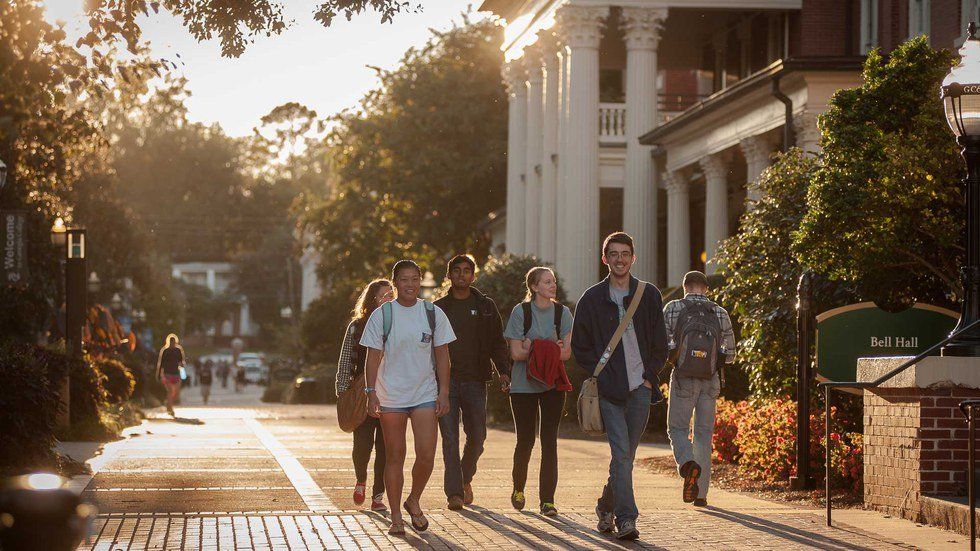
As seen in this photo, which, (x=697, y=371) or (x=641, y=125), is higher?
(x=641, y=125)

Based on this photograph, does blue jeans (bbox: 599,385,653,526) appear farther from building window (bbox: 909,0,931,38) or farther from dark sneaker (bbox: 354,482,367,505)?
building window (bbox: 909,0,931,38)

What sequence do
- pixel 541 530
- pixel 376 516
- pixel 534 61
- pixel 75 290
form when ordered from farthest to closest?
pixel 534 61 → pixel 75 290 → pixel 376 516 → pixel 541 530

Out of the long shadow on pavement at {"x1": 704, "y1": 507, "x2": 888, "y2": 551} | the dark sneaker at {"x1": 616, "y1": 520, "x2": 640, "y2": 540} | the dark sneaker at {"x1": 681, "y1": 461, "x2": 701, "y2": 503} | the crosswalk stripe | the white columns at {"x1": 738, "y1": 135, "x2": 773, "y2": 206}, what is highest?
the white columns at {"x1": 738, "y1": 135, "x2": 773, "y2": 206}

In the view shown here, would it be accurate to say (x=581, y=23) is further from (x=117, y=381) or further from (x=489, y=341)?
(x=489, y=341)

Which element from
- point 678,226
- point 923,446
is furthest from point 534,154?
point 923,446

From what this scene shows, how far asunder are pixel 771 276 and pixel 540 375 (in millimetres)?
4649

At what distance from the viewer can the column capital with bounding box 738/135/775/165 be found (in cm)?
2844

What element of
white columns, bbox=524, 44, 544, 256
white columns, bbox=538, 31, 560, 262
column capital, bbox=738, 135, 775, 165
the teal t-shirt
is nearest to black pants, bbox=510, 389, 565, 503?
the teal t-shirt

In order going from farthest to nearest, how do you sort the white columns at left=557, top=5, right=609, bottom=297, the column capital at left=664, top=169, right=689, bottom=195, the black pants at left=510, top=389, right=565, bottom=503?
1. the white columns at left=557, top=5, right=609, bottom=297
2. the column capital at left=664, top=169, right=689, bottom=195
3. the black pants at left=510, top=389, right=565, bottom=503

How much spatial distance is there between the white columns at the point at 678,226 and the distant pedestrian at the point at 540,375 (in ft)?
74.8

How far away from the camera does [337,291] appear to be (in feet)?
181

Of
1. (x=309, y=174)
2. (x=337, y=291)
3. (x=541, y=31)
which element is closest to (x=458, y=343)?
(x=541, y=31)

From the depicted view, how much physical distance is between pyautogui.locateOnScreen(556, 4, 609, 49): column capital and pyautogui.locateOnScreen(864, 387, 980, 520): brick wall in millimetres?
25719

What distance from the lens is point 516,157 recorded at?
44812 mm
